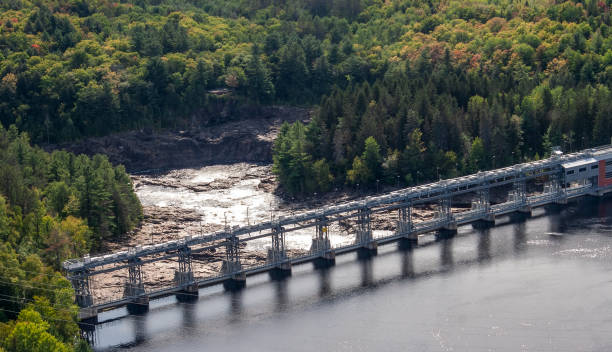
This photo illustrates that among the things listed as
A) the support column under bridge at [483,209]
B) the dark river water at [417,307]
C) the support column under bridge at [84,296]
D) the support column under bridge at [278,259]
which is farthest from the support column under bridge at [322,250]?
the support column under bridge at [84,296]

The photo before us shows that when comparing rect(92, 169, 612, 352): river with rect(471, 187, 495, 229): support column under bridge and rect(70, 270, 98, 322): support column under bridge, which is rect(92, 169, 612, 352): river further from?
rect(471, 187, 495, 229): support column under bridge

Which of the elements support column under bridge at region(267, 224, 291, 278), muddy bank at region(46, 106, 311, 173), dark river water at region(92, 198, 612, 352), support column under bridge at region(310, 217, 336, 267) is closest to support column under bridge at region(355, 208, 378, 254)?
dark river water at region(92, 198, 612, 352)

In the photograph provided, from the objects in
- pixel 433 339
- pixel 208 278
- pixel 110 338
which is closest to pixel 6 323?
pixel 110 338

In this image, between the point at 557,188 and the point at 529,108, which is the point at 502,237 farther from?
the point at 529,108

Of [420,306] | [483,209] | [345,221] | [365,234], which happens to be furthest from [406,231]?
[420,306]

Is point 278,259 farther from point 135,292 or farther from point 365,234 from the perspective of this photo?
point 135,292

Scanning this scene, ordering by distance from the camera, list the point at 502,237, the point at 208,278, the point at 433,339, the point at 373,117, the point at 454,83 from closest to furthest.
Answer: the point at 433,339 → the point at 208,278 → the point at 502,237 → the point at 373,117 → the point at 454,83

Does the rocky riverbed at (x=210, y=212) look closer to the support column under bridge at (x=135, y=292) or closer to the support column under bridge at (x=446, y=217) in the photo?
the support column under bridge at (x=135, y=292)
